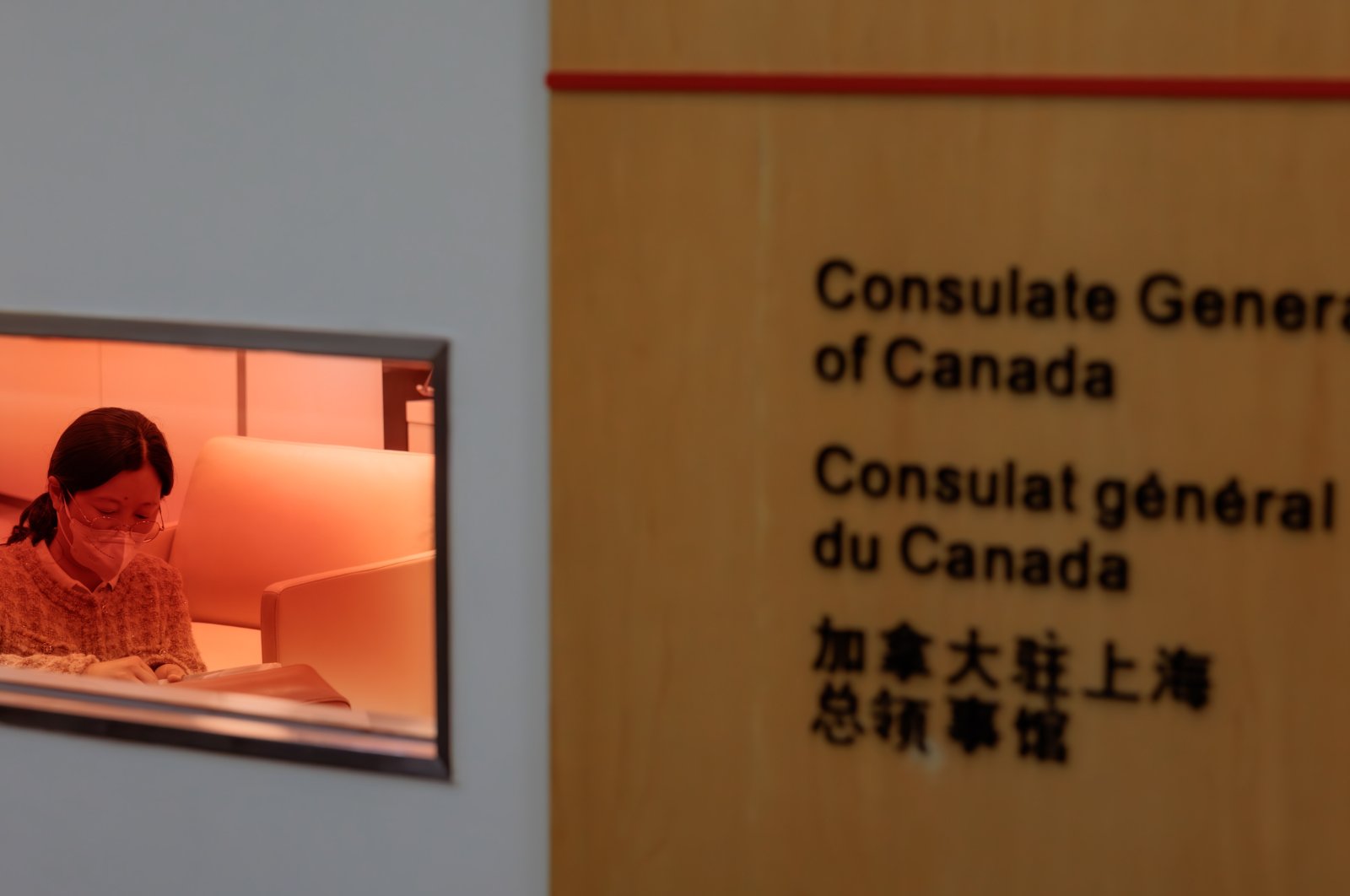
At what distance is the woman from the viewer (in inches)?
101

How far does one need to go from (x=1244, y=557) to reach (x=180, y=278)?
1.58 m

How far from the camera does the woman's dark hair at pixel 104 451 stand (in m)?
2.55

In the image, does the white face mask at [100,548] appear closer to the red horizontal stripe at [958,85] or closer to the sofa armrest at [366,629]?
the sofa armrest at [366,629]

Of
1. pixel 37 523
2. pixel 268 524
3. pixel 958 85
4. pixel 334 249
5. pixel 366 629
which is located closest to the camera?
pixel 958 85

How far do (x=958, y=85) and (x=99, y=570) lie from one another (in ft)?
5.64

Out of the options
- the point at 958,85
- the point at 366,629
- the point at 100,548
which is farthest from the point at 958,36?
the point at 100,548

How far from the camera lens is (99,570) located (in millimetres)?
2633

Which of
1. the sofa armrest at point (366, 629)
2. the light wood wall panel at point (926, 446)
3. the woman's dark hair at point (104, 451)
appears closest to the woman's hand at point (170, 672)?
the sofa armrest at point (366, 629)

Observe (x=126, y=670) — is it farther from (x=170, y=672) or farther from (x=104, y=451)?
(x=104, y=451)

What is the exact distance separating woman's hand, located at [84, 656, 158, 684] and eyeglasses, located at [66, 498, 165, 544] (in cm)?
21

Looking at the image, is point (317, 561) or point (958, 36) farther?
point (317, 561)

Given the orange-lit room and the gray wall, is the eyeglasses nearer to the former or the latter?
the orange-lit room

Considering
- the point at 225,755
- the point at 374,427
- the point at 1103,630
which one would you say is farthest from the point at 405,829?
the point at 1103,630

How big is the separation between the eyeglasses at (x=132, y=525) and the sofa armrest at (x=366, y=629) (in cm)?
25
